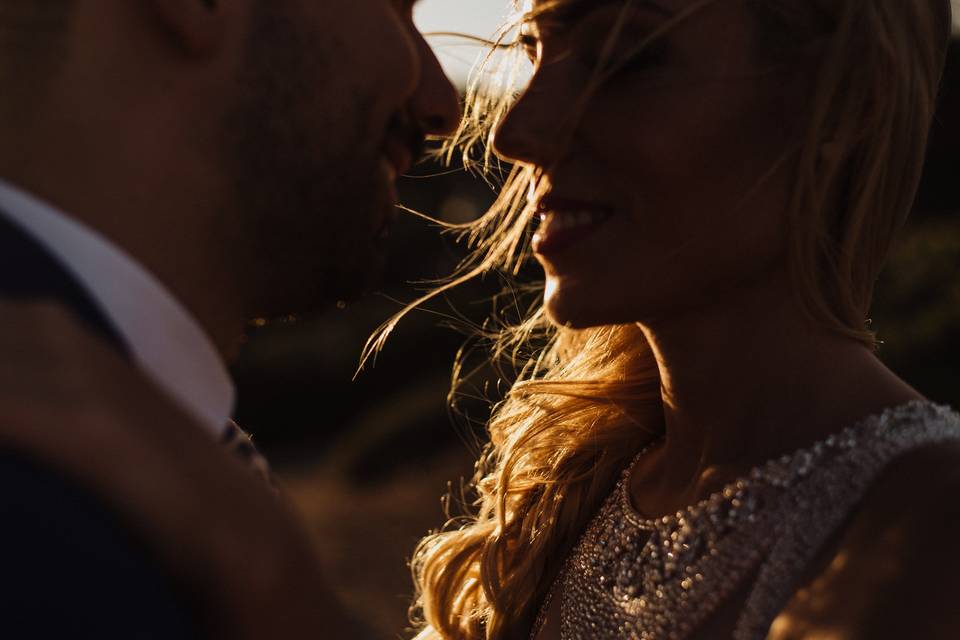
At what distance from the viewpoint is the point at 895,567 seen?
1.73m

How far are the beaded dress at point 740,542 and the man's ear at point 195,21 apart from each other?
50.8 inches

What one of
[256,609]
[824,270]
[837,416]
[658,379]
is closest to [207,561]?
[256,609]

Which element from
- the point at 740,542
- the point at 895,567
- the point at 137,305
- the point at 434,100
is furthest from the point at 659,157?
the point at 137,305

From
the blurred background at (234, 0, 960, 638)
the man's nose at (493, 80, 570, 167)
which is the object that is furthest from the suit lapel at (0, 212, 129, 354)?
the blurred background at (234, 0, 960, 638)

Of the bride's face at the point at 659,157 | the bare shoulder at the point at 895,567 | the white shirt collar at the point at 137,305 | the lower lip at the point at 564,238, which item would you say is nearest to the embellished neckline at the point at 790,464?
the bare shoulder at the point at 895,567

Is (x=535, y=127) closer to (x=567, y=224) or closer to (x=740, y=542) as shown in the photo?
(x=567, y=224)

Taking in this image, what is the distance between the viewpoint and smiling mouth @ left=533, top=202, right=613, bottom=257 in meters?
2.22

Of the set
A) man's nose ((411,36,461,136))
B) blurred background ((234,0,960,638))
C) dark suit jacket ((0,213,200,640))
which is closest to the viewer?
dark suit jacket ((0,213,200,640))

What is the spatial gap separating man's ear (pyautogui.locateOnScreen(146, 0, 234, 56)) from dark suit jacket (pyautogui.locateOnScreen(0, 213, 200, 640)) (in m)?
0.80

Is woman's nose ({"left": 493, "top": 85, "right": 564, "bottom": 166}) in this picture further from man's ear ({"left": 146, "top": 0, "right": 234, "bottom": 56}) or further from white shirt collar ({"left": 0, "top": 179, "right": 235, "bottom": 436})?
white shirt collar ({"left": 0, "top": 179, "right": 235, "bottom": 436})

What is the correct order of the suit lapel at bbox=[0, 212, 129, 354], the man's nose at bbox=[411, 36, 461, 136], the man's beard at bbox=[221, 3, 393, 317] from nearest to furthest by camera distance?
1. the suit lapel at bbox=[0, 212, 129, 354]
2. the man's beard at bbox=[221, 3, 393, 317]
3. the man's nose at bbox=[411, 36, 461, 136]

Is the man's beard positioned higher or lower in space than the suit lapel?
lower

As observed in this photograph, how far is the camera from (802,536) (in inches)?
77.1

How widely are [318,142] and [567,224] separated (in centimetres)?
69
